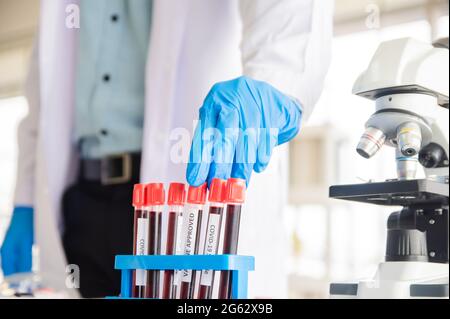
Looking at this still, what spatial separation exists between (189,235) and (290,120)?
185mm

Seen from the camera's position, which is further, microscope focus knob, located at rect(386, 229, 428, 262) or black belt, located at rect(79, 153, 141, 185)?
black belt, located at rect(79, 153, 141, 185)

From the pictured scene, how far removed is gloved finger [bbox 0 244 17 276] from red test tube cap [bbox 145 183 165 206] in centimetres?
64

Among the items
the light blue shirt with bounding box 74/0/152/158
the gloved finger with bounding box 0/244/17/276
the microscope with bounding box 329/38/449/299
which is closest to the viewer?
the microscope with bounding box 329/38/449/299

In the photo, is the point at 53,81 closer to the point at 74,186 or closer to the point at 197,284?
the point at 74,186

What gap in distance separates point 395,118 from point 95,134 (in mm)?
535

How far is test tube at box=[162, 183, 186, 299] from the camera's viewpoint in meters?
0.51

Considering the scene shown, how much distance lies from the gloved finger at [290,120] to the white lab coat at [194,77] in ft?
0.04

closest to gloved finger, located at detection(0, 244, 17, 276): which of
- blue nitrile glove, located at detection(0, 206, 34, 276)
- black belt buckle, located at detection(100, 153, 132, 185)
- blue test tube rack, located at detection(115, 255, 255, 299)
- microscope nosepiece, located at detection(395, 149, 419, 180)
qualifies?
blue nitrile glove, located at detection(0, 206, 34, 276)

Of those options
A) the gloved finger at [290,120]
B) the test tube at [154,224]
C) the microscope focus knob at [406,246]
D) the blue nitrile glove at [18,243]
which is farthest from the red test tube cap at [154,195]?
the blue nitrile glove at [18,243]

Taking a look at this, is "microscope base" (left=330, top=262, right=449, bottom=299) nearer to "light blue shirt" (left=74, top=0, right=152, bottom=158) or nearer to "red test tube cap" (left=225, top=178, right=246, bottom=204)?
"red test tube cap" (left=225, top=178, right=246, bottom=204)

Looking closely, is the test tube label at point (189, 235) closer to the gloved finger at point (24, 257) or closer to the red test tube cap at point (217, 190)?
the red test tube cap at point (217, 190)

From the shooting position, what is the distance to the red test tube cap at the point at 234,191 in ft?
1.61

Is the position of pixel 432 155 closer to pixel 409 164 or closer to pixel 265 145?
pixel 409 164

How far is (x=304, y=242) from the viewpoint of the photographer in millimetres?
3176
